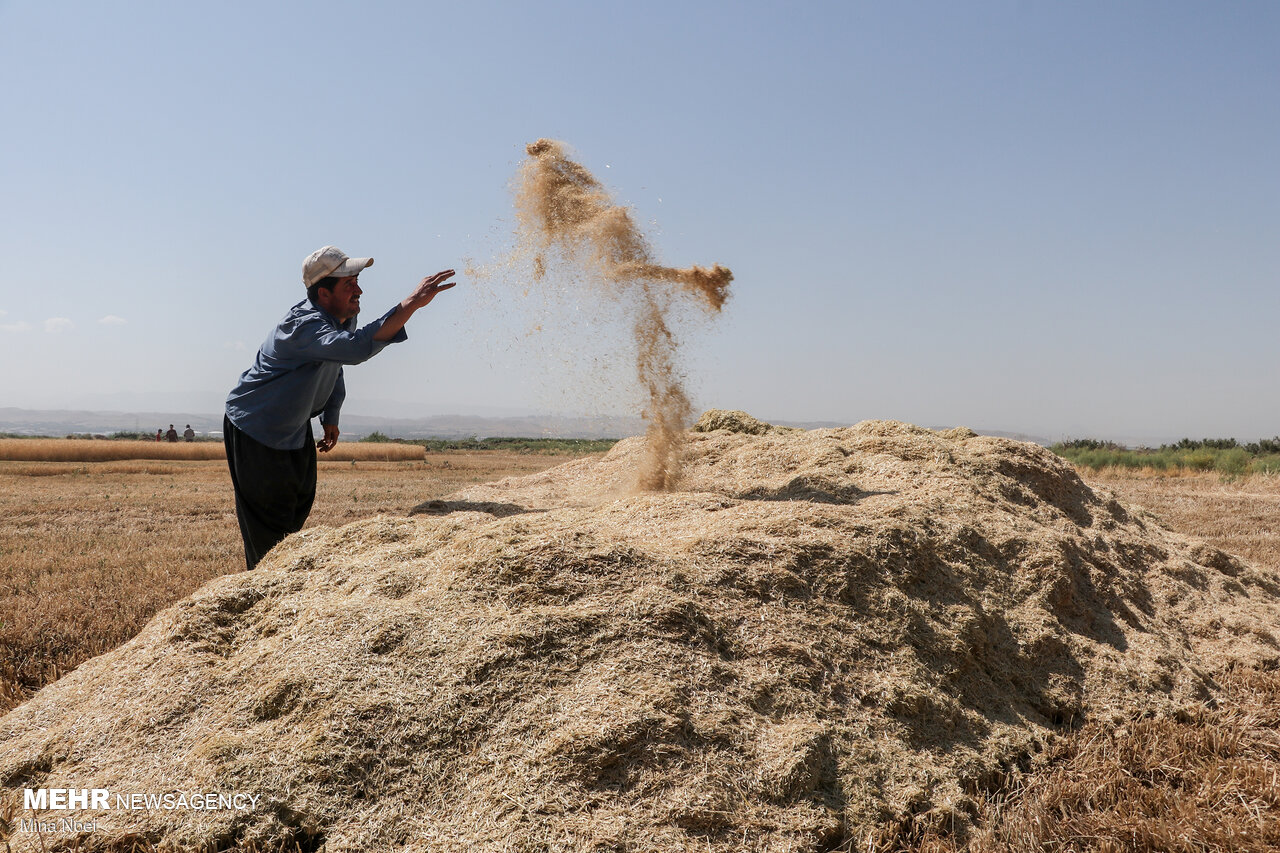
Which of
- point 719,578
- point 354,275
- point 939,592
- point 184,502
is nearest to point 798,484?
point 939,592

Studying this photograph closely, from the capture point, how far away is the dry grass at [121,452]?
18.8m

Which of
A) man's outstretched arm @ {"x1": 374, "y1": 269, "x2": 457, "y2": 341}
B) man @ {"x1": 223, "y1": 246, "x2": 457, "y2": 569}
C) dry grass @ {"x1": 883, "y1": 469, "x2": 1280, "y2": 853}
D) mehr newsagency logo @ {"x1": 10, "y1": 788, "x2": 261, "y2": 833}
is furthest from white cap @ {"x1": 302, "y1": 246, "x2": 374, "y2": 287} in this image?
dry grass @ {"x1": 883, "y1": 469, "x2": 1280, "y2": 853}

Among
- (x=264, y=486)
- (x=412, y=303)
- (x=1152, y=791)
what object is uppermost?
(x=412, y=303)

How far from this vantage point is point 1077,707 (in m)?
2.94

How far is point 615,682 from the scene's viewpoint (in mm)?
2295

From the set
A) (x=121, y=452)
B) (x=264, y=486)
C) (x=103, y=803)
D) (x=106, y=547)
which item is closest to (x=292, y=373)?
(x=264, y=486)

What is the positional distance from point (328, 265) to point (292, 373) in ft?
1.74

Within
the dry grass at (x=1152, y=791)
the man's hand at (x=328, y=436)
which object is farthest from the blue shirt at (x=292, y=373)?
the dry grass at (x=1152, y=791)

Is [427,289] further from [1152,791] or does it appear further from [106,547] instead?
[106,547]

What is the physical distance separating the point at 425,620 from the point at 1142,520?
5375 mm

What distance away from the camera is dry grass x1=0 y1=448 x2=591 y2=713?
3.97m

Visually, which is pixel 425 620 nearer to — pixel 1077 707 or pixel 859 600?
pixel 859 600

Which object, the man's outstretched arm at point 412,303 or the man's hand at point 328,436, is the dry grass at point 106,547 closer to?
the man's hand at point 328,436

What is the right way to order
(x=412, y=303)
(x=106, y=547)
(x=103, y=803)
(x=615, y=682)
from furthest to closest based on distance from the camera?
(x=106, y=547)
(x=412, y=303)
(x=615, y=682)
(x=103, y=803)
